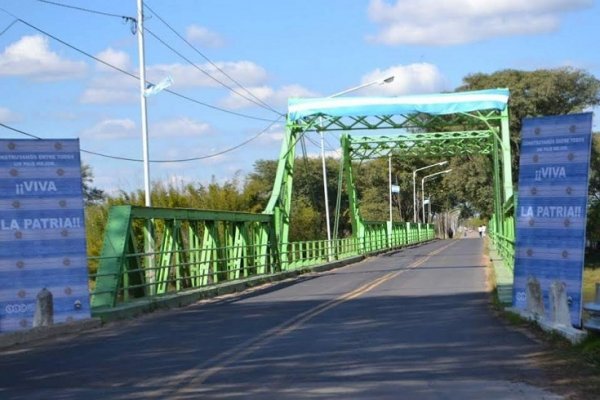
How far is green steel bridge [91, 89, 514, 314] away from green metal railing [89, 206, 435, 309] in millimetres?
29

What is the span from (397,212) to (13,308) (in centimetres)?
8300

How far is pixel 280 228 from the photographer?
35688 mm

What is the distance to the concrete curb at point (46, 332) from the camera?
1443 cm

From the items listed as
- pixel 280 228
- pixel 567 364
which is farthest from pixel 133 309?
pixel 280 228

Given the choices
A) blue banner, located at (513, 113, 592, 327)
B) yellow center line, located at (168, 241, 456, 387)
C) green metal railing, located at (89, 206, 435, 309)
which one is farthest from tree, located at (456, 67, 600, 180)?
blue banner, located at (513, 113, 592, 327)

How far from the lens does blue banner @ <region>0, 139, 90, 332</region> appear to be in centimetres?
1556

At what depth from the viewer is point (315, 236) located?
63312 millimetres

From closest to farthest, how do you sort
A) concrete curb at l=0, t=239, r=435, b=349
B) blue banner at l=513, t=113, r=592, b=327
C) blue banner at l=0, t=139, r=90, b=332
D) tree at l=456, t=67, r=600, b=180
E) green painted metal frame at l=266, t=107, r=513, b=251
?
1. blue banner at l=513, t=113, r=592, b=327
2. concrete curb at l=0, t=239, r=435, b=349
3. blue banner at l=0, t=139, r=90, b=332
4. green painted metal frame at l=266, t=107, r=513, b=251
5. tree at l=456, t=67, r=600, b=180

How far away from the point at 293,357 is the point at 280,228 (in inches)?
950

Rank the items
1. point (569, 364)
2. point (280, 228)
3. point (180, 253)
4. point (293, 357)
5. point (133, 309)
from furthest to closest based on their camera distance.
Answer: point (280, 228) < point (180, 253) < point (133, 309) < point (293, 357) < point (569, 364)

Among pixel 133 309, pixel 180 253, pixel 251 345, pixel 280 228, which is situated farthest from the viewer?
pixel 280 228

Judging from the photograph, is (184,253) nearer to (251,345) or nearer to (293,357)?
(251,345)

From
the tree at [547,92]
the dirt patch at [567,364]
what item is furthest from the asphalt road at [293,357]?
the tree at [547,92]

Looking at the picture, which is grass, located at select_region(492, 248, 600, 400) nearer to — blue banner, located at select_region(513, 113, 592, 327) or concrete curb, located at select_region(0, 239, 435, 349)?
blue banner, located at select_region(513, 113, 592, 327)
